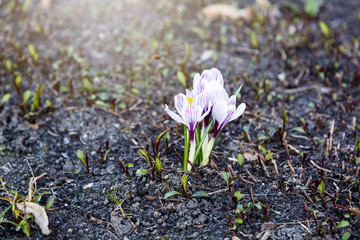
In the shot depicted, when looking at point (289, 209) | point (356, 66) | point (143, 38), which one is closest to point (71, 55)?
point (143, 38)

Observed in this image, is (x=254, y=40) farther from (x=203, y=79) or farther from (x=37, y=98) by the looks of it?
(x=37, y=98)

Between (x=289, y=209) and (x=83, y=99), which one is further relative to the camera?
(x=83, y=99)

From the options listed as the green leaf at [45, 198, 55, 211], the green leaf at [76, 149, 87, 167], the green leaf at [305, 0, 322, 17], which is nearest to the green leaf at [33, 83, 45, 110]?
the green leaf at [76, 149, 87, 167]

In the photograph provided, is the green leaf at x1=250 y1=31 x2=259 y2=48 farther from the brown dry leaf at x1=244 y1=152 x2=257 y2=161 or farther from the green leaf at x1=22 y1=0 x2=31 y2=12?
the green leaf at x1=22 y1=0 x2=31 y2=12

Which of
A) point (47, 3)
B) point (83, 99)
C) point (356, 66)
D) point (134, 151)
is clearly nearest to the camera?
point (134, 151)

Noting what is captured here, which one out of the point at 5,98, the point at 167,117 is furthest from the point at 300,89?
the point at 5,98

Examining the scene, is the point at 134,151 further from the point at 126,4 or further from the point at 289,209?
the point at 126,4

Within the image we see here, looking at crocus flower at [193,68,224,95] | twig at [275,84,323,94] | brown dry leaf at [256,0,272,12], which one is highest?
brown dry leaf at [256,0,272,12]
